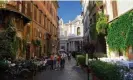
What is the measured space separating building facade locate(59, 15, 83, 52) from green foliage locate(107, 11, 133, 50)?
162 ft

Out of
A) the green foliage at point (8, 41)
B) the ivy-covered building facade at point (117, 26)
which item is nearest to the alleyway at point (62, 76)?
the green foliage at point (8, 41)

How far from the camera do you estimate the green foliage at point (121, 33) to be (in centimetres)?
1465

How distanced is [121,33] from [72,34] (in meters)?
62.3

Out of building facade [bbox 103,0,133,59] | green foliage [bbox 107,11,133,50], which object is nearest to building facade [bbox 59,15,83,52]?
building facade [bbox 103,0,133,59]

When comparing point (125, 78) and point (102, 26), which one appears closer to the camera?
point (125, 78)

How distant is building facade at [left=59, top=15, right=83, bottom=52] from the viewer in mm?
74625

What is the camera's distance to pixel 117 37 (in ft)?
57.3

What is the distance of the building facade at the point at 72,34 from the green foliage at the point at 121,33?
162 ft

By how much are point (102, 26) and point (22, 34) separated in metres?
7.63

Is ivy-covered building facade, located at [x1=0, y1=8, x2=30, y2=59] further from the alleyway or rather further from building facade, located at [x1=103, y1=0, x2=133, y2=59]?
building facade, located at [x1=103, y1=0, x2=133, y2=59]

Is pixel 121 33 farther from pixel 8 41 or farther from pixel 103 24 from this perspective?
pixel 8 41

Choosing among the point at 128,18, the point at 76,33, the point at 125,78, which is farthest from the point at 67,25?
the point at 125,78

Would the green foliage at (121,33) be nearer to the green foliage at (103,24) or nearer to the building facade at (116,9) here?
the building facade at (116,9)

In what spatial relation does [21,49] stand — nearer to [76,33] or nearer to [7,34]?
[7,34]
